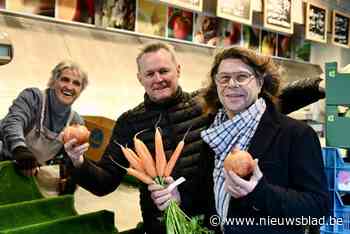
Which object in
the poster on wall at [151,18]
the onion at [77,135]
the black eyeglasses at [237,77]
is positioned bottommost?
the onion at [77,135]

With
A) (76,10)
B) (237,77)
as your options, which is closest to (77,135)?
(237,77)

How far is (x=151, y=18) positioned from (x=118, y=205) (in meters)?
1.56

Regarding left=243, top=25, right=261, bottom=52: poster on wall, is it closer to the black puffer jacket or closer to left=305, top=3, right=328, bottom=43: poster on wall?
left=305, top=3, right=328, bottom=43: poster on wall

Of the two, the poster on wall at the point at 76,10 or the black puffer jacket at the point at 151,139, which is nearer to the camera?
the black puffer jacket at the point at 151,139

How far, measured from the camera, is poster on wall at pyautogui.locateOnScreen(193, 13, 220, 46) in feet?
12.4

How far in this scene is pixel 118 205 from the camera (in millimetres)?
2336

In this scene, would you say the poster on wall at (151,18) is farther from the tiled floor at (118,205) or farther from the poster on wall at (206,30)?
the tiled floor at (118,205)

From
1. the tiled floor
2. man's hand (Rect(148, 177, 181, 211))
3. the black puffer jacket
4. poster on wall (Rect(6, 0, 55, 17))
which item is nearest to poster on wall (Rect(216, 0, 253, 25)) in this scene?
poster on wall (Rect(6, 0, 55, 17))

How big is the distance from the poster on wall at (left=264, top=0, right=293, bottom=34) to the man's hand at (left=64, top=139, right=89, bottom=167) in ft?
9.36

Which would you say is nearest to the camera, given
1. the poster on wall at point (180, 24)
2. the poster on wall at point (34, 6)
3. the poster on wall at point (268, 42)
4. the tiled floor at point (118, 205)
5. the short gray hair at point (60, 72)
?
the tiled floor at point (118, 205)

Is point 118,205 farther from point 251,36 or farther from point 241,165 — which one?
point 251,36

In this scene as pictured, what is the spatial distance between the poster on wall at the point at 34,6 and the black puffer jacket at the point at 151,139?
43.6 inches

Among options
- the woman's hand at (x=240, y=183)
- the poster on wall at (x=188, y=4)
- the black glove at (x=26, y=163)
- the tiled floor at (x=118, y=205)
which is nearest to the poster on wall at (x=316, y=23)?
the poster on wall at (x=188, y=4)

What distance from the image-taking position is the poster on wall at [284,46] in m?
4.88
